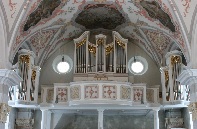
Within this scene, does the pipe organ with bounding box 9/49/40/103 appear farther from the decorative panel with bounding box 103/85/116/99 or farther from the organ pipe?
the decorative panel with bounding box 103/85/116/99

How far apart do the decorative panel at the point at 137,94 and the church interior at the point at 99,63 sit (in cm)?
5

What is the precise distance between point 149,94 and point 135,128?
2087mm

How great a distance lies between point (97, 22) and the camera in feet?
56.9

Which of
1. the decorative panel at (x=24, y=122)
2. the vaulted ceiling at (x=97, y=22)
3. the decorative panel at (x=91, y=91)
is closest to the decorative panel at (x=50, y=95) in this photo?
the decorative panel at (x=24, y=122)

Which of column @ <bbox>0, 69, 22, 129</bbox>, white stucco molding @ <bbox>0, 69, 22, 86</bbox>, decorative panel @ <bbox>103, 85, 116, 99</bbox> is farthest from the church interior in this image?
column @ <bbox>0, 69, 22, 129</bbox>

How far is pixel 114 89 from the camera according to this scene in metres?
15.3

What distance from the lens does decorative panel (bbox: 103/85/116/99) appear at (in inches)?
599

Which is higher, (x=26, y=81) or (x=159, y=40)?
(x=159, y=40)

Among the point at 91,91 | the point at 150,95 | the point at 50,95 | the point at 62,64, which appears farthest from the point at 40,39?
the point at 150,95

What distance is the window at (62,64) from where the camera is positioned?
17688 mm

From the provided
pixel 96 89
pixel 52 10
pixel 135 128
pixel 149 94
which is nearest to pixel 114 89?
pixel 96 89

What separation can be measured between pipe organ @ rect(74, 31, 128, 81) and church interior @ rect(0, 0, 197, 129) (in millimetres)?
45

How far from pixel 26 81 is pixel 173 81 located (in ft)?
21.1

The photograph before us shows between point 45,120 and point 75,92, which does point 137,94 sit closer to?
point 75,92
